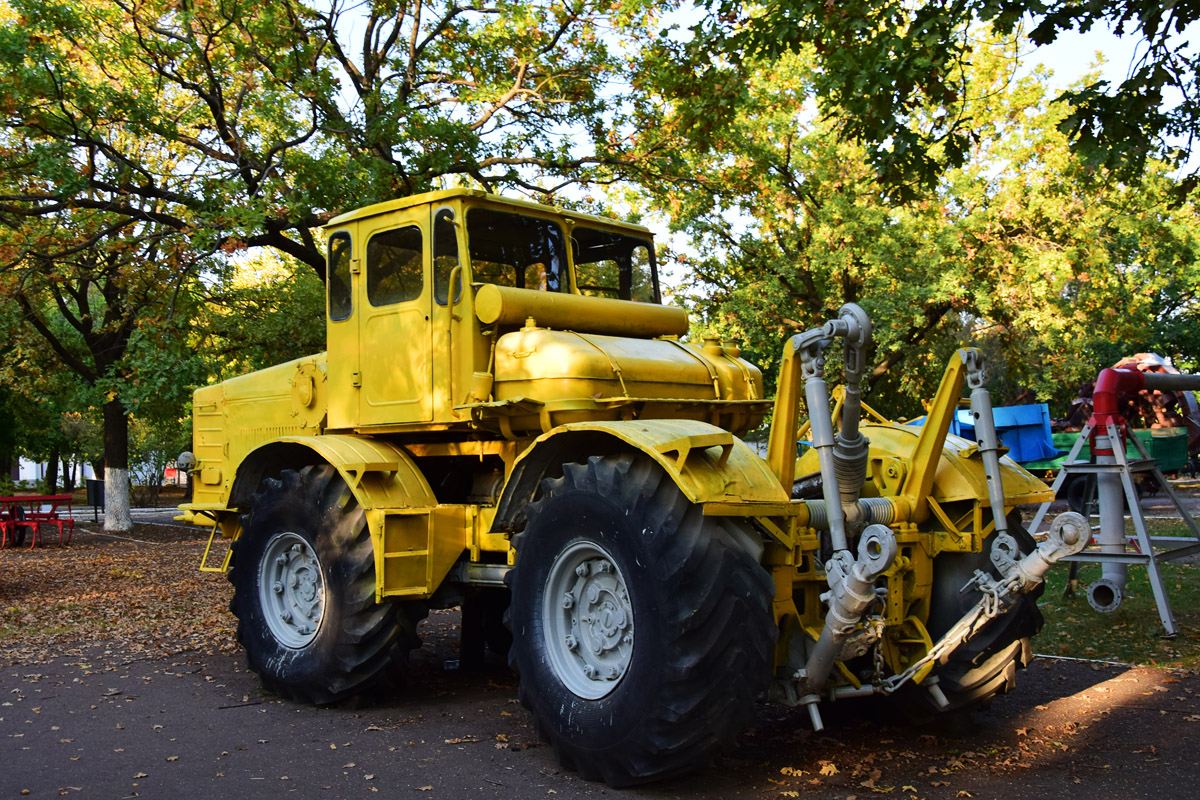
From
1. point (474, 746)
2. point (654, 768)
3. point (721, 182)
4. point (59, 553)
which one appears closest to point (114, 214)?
point (59, 553)

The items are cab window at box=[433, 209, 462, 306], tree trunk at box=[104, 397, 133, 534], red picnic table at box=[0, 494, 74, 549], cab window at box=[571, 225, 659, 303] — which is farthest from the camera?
tree trunk at box=[104, 397, 133, 534]

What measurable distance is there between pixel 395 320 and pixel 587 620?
2685 mm

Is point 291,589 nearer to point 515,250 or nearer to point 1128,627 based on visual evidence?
point 515,250

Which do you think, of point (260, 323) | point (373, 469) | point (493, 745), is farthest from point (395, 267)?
point (260, 323)

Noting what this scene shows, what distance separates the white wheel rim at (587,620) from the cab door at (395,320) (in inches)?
68.9

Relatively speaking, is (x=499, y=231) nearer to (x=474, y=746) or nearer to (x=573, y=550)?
(x=573, y=550)

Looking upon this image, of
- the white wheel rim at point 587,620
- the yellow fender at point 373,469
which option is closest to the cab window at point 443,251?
the yellow fender at point 373,469

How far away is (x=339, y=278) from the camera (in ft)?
25.2

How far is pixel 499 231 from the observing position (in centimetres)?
704

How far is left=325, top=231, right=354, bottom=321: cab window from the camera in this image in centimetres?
758

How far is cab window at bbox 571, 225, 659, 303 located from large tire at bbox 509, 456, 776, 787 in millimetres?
2248

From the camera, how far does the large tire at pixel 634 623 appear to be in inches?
189

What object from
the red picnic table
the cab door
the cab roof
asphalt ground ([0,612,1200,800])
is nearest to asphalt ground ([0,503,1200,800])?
asphalt ground ([0,612,1200,800])

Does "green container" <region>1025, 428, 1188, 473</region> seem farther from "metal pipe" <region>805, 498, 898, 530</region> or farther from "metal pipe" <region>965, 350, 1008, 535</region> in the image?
"metal pipe" <region>805, 498, 898, 530</region>
